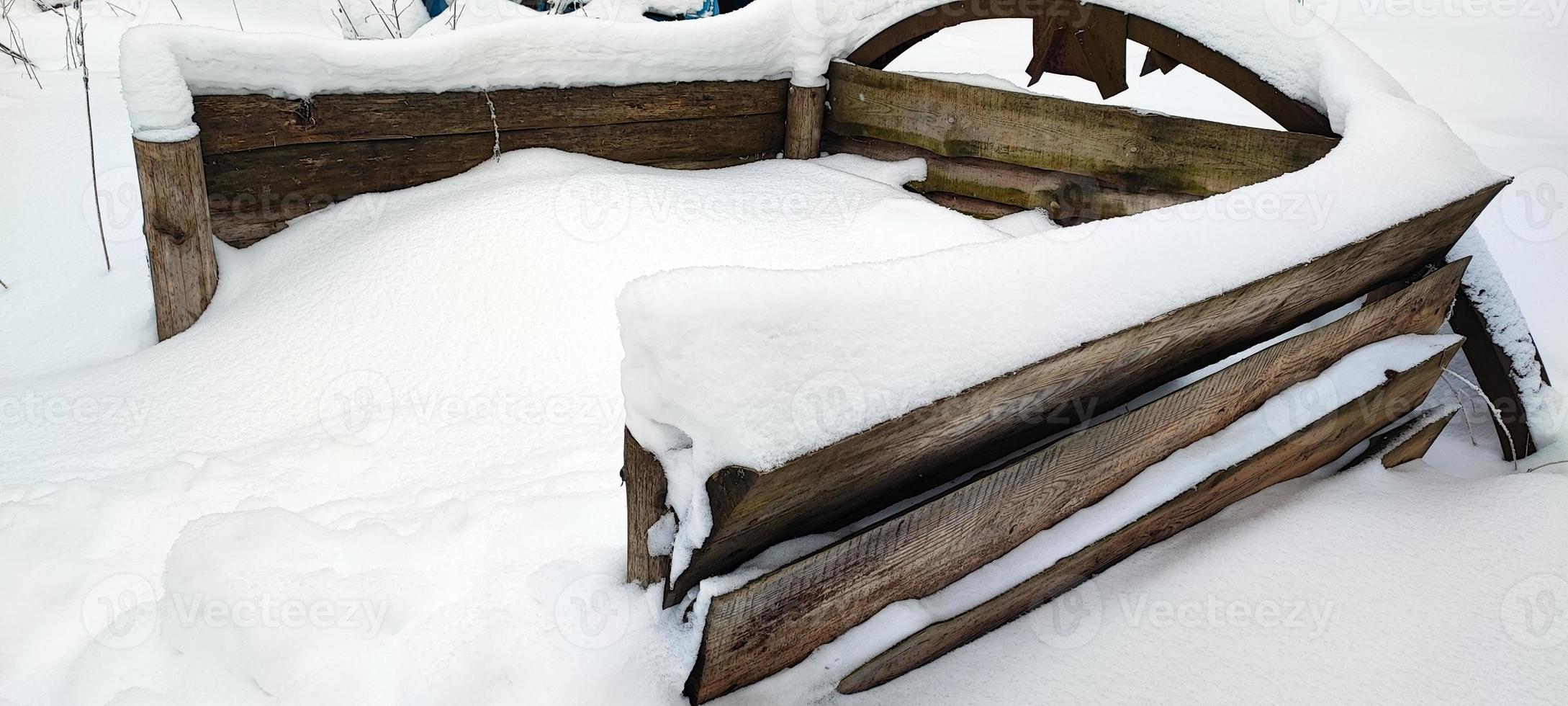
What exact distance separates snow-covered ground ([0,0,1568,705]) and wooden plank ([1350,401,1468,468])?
6 centimetres

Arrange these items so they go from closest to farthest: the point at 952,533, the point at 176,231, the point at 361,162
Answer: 1. the point at 952,533
2. the point at 176,231
3. the point at 361,162

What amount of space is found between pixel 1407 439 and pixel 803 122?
7.75 feet

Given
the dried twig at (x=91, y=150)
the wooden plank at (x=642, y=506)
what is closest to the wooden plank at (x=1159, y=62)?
the wooden plank at (x=642, y=506)

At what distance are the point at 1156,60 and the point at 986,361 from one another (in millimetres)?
2465

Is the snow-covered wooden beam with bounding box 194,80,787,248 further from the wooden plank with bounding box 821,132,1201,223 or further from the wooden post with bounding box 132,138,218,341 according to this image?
the wooden plank with bounding box 821,132,1201,223

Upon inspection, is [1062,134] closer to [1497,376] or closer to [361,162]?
[1497,376]

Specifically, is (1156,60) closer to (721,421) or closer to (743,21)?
(743,21)

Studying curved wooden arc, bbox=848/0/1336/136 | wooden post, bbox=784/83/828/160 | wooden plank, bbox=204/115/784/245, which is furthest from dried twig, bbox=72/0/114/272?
curved wooden arc, bbox=848/0/1336/136

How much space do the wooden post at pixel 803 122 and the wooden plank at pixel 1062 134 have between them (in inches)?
3.3

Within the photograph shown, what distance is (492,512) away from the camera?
1922 mm

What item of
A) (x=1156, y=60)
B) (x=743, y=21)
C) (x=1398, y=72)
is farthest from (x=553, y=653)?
(x=1398, y=72)

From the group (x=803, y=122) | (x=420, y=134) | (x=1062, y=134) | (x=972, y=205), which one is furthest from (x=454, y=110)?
(x=1062, y=134)

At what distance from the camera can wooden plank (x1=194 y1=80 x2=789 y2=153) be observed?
277 cm

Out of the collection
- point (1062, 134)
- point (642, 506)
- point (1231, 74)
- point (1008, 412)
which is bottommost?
point (642, 506)
